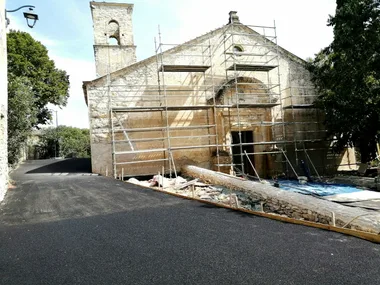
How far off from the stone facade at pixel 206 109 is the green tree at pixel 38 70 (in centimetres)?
1187

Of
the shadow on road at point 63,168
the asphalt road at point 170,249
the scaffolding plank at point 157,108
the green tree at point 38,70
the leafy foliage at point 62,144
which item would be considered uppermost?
the green tree at point 38,70

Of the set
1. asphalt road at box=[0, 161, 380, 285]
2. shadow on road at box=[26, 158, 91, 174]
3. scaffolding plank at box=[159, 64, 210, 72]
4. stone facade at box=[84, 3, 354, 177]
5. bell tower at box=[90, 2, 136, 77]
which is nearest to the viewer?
asphalt road at box=[0, 161, 380, 285]

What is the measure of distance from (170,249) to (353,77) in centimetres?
1102

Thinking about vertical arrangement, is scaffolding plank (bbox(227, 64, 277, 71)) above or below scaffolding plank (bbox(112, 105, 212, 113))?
above

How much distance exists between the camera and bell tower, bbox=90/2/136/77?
54.4ft

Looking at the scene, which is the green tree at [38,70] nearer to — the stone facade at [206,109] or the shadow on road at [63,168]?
the shadow on road at [63,168]

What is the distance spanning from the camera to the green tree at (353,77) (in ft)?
33.4

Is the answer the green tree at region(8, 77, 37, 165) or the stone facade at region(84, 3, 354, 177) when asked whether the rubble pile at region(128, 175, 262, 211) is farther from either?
the green tree at region(8, 77, 37, 165)

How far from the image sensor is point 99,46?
1647 centimetres

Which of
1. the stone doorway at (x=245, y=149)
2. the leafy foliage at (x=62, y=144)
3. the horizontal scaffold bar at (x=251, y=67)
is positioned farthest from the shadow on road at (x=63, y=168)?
the leafy foliage at (x=62, y=144)

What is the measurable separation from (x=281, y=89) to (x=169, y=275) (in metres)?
14.0

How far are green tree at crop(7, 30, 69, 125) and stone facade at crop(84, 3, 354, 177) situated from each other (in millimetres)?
11875

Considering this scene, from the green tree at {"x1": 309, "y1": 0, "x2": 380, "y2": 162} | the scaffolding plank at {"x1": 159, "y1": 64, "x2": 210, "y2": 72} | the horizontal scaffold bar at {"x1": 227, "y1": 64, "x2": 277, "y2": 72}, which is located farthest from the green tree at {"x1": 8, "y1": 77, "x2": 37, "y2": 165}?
the green tree at {"x1": 309, "y1": 0, "x2": 380, "y2": 162}

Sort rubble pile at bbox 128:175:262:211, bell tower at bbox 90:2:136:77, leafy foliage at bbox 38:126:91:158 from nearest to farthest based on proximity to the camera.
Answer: rubble pile at bbox 128:175:262:211 < bell tower at bbox 90:2:136:77 < leafy foliage at bbox 38:126:91:158
